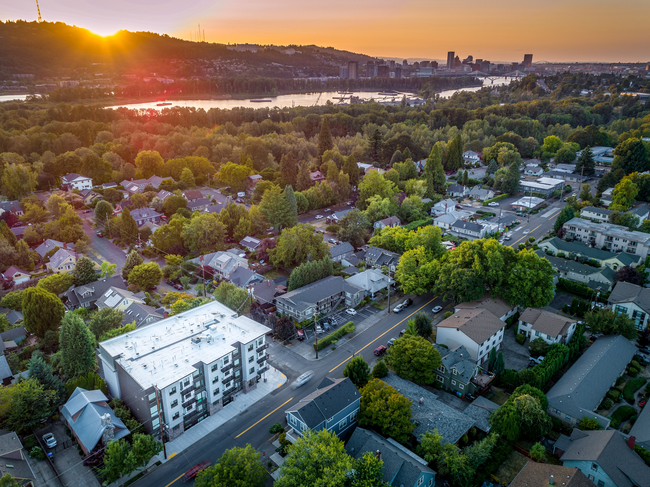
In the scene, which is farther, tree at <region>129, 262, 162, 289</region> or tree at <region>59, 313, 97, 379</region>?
tree at <region>129, 262, 162, 289</region>

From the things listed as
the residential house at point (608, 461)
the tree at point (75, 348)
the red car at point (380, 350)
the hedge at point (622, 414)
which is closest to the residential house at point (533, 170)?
the hedge at point (622, 414)

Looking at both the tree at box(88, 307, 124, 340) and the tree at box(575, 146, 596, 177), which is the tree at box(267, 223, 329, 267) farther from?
the tree at box(575, 146, 596, 177)

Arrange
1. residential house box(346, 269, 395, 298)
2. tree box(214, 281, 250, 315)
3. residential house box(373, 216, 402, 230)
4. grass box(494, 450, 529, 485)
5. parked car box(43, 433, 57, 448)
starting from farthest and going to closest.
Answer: residential house box(373, 216, 402, 230), residential house box(346, 269, 395, 298), tree box(214, 281, 250, 315), parked car box(43, 433, 57, 448), grass box(494, 450, 529, 485)

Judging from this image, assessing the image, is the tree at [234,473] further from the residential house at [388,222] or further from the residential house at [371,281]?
the residential house at [388,222]

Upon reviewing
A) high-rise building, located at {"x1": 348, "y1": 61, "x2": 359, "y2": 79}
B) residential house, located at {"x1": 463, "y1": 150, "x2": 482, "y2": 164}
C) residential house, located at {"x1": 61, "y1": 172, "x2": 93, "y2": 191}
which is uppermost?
high-rise building, located at {"x1": 348, "y1": 61, "x2": 359, "y2": 79}

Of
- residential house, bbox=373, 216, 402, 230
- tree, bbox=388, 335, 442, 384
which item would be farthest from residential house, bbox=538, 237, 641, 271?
tree, bbox=388, 335, 442, 384

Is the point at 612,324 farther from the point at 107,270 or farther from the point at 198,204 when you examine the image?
the point at 198,204

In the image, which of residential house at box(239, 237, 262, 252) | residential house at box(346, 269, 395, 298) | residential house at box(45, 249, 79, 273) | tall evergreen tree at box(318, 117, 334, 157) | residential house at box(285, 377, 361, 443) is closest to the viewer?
residential house at box(285, 377, 361, 443)

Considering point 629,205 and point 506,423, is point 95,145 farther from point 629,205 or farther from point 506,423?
point 629,205
